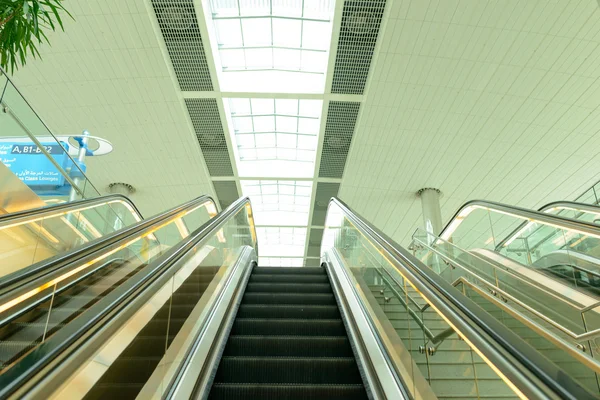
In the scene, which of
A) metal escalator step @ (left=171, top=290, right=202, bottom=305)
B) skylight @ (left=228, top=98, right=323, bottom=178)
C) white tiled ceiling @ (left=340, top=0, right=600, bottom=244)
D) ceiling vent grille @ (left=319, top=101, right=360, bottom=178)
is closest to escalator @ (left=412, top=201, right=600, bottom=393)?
metal escalator step @ (left=171, top=290, right=202, bottom=305)

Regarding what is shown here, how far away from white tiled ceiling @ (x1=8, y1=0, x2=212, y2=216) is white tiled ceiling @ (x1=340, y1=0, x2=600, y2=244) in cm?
398

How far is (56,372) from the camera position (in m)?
1.17

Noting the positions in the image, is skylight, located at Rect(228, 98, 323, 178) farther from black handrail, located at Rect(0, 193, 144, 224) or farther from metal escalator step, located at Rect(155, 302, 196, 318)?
metal escalator step, located at Rect(155, 302, 196, 318)

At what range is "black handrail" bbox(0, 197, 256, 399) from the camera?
1076mm

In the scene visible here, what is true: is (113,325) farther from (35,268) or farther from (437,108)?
(437,108)

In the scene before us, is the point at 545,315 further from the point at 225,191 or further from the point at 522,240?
the point at 225,191

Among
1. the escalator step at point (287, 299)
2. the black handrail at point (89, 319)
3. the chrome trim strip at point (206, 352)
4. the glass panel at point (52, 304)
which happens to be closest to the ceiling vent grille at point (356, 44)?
the escalator step at point (287, 299)

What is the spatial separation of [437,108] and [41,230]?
286 inches

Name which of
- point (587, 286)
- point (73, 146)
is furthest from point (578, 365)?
point (73, 146)

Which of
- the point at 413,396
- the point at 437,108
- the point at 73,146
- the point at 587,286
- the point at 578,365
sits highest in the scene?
the point at 437,108

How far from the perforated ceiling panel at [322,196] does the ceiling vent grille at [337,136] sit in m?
0.60

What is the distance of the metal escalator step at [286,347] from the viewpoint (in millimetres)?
3129

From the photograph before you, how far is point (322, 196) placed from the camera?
12.7m

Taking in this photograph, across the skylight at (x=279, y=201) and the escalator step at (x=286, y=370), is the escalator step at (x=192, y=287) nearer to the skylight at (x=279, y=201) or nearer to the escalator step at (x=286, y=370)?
the escalator step at (x=286, y=370)
